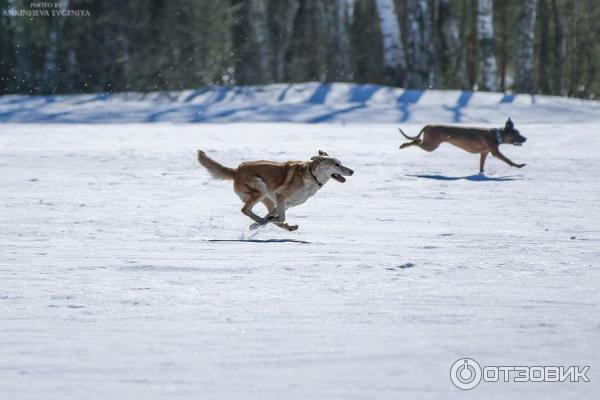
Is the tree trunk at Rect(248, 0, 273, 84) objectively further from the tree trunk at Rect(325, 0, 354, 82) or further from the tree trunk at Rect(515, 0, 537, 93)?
the tree trunk at Rect(515, 0, 537, 93)

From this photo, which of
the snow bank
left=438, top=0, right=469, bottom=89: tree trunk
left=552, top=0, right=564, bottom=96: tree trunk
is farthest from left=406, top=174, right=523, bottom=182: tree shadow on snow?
left=552, top=0, right=564, bottom=96: tree trunk

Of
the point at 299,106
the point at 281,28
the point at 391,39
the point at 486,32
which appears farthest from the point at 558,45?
the point at 299,106

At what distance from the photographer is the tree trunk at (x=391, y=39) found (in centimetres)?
2777

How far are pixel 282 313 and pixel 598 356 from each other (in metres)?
1.77

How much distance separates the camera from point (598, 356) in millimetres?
5078

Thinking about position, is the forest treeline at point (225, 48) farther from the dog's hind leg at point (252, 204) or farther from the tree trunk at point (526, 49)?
the dog's hind leg at point (252, 204)

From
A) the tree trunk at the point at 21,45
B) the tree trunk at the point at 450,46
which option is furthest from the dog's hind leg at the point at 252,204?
the tree trunk at the point at 21,45

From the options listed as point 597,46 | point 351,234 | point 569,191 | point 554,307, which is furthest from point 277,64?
point 554,307

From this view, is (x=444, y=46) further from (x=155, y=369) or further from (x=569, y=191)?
(x=155, y=369)

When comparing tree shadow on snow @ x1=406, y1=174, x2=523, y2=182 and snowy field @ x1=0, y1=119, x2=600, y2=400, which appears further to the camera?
tree shadow on snow @ x1=406, y1=174, x2=523, y2=182

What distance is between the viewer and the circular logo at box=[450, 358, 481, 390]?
181 inches

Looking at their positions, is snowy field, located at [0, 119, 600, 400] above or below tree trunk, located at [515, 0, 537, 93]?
above

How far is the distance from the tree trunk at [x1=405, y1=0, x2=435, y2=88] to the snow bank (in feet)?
6.68

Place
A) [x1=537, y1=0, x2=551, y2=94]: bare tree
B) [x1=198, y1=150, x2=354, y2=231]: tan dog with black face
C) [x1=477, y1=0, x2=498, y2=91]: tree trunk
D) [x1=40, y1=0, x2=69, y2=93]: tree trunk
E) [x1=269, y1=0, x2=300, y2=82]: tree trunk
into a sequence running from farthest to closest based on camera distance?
[x1=269, y1=0, x2=300, y2=82]: tree trunk → [x1=537, y1=0, x2=551, y2=94]: bare tree → [x1=40, y1=0, x2=69, y2=93]: tree trunk → [x1=477, y1=0, x2=498, y2=91]: tree trunk → [x1=198, y1=150, x2=354, y2=231]: tan dog with black face
